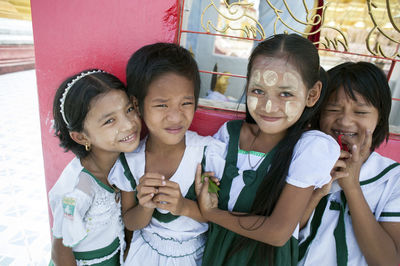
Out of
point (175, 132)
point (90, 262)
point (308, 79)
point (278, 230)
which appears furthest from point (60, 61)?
point (278, 230)

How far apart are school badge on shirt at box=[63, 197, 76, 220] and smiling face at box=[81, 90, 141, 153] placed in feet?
0.86

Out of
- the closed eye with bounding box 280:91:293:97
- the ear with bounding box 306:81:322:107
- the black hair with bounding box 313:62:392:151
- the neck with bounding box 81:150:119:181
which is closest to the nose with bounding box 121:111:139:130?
the neck with bounding box 81:150:119:181

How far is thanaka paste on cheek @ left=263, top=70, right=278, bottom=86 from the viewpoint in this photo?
3.06ft

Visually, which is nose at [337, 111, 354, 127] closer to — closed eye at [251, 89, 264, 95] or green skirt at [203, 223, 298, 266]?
closed eye at [251, 89, 264, 95]

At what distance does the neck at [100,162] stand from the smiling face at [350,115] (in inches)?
42.1

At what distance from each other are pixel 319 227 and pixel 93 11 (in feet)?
4.96

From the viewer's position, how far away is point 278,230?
892mm

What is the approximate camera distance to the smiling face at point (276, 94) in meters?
0.93

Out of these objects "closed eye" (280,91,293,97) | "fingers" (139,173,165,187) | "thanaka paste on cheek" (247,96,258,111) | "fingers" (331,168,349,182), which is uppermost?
"closed eye" (280,91,293,97)

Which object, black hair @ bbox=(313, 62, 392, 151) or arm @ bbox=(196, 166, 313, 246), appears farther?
black hair @ bbox=(313, 62, 392, 151)

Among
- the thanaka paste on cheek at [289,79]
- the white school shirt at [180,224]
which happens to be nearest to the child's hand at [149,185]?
the white school shirt at [180,224]

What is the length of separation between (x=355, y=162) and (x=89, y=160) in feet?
3.96

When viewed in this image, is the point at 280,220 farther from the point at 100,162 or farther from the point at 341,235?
the point at 100,162

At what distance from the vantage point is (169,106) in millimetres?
1020
